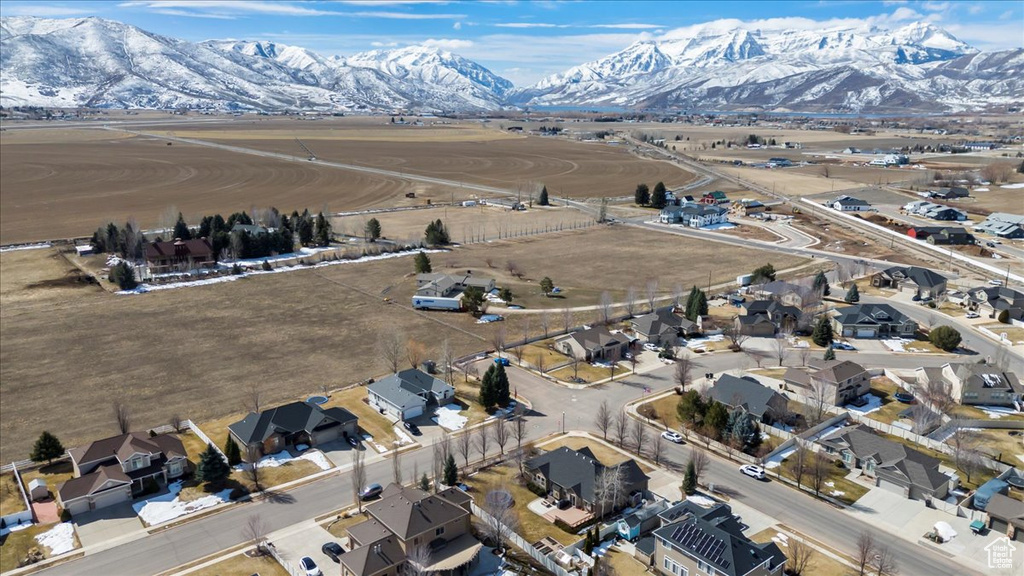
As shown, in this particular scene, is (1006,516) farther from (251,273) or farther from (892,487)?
(251,273)

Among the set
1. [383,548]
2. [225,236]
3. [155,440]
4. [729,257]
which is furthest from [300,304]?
[729,257]

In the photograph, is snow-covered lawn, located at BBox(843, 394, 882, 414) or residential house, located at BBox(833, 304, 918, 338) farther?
residential house, located at BBox(833, 304, 918, 338)

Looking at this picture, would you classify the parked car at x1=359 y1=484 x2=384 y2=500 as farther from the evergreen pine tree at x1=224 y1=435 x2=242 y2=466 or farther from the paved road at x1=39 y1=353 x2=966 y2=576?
the evergreen pine tree at x1=224 y1=435 x2=242 y2=466

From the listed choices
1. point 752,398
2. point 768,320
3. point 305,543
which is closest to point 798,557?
point 752,398

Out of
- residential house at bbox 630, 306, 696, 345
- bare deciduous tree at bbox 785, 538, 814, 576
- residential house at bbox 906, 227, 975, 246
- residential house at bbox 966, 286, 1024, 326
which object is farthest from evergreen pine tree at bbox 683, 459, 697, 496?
residential house at bbox 906, 227, 975, 246

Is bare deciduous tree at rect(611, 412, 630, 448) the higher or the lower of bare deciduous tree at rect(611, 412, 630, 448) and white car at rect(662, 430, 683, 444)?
the higher

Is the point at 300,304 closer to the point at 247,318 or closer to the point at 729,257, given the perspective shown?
the point at 247,318

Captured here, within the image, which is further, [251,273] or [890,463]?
[251,273]
